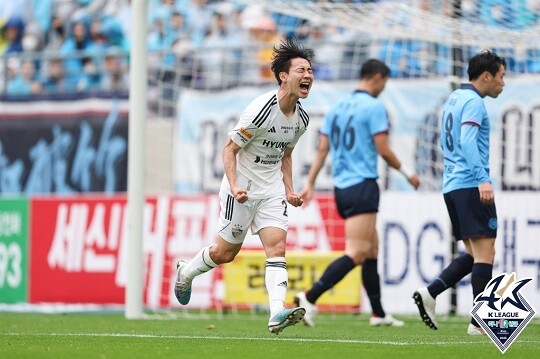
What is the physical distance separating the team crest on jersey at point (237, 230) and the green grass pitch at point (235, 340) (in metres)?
0.74

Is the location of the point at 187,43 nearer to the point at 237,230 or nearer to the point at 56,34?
the point at 56,34

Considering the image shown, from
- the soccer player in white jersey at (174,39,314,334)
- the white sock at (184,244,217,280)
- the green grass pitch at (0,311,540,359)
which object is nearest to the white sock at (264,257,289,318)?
the soccer player in white jersey at (174,39,314,334)

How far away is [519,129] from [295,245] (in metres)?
2.74

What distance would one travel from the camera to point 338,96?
14.3m

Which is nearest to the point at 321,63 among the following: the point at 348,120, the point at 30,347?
the point at 348,120

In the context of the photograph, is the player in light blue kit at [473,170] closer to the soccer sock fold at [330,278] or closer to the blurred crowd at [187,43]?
the soccer sock fold at [330,278]

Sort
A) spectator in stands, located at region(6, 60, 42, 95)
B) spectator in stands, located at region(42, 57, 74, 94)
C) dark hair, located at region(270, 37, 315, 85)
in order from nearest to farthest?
dark hair, located at region(270, 37, 315, 85)
spectator in stands, located at region(42, 57, 74, 94)
spectator in stands, located at region(6, 60, 42, 95)

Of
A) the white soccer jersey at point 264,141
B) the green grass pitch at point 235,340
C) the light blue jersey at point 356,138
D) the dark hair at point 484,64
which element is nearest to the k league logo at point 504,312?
the green grass pitch at point 235,340

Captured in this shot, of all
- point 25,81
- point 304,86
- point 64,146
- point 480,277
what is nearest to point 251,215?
point 304,86

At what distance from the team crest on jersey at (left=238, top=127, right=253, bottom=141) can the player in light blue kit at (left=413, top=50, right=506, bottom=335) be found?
1.75 metres

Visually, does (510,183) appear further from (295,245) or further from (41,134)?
(41,134)

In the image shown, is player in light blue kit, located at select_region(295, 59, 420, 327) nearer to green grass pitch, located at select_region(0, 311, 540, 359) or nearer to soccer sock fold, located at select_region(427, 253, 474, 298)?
green grass pitch, located at select_region(0, 311, 540, 359)

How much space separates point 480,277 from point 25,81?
31.6ft

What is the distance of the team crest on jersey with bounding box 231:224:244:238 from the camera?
900 centimetres
